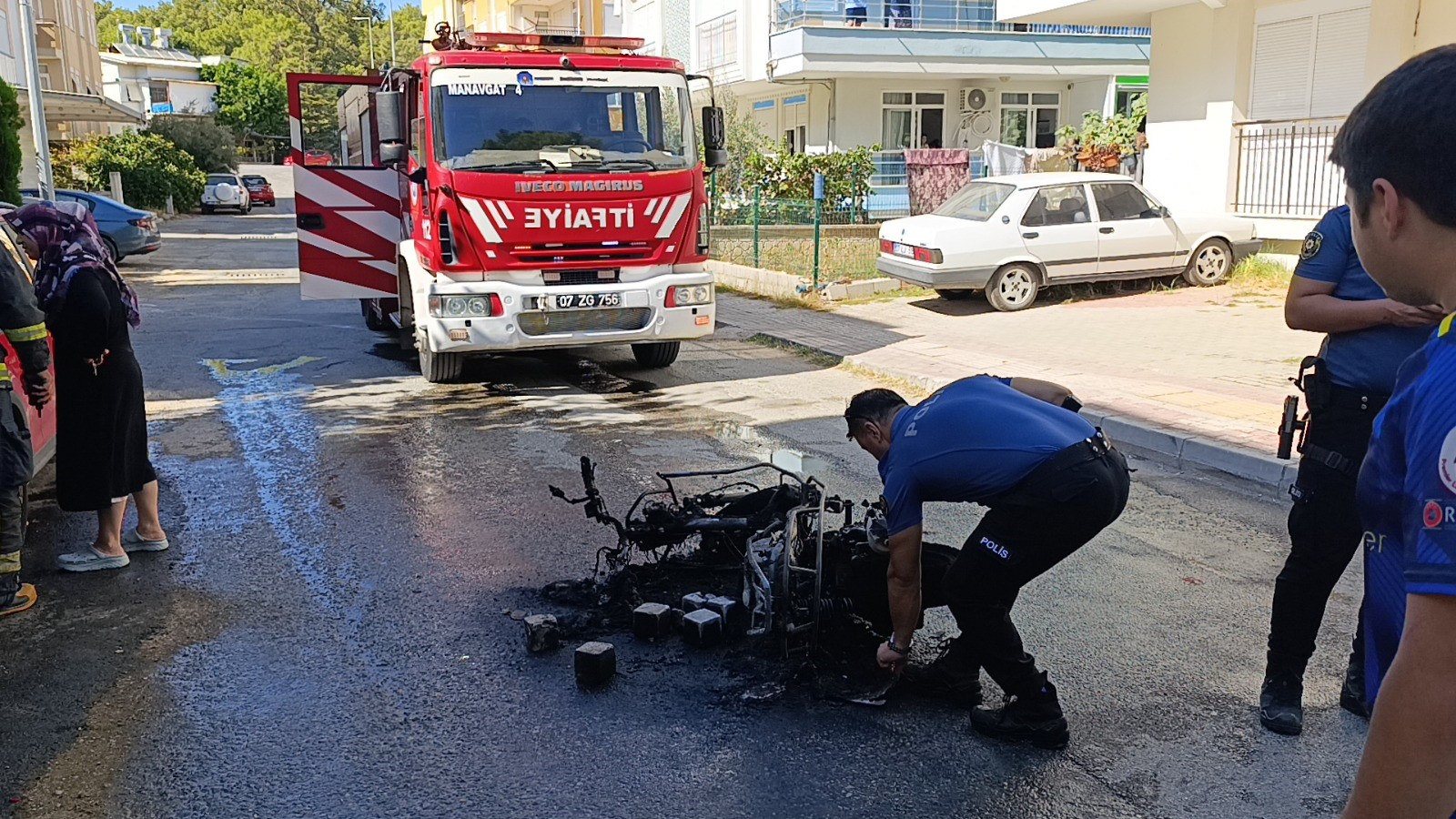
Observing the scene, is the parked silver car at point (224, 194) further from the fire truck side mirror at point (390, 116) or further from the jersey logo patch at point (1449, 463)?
the jersey logo patch at point (1449, 463)

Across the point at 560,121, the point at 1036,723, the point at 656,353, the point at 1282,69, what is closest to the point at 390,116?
the point at 560,121

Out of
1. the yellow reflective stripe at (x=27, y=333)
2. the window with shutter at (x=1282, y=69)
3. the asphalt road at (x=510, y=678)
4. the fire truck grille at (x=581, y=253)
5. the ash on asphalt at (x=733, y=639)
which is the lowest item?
the asphalt road at (x=510, y=678)

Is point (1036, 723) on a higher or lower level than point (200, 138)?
lower

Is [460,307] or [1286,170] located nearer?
[460,307]

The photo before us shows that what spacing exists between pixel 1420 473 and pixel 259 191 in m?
53.8

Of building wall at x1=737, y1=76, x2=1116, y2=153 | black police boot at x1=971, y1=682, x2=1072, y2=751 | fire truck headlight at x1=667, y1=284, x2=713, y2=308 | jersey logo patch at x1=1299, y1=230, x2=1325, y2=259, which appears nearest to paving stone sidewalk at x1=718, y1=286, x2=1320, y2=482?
fire truck headlight at x1=667, y1=284, x2=713, y2=308

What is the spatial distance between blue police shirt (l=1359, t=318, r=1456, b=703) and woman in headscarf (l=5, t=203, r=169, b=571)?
5.11 meters

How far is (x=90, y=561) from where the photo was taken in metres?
5.33

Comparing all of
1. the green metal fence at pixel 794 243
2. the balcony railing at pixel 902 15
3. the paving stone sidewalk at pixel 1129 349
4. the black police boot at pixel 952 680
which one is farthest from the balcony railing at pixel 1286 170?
the balcony railing at pixel 902 15

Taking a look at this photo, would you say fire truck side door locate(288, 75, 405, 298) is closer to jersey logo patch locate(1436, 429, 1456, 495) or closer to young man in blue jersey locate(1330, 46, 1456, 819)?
young man in blue jersey locate(1330, 46, 1456, 819)

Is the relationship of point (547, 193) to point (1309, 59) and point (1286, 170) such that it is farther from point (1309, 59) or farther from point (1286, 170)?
point (1309, 59)

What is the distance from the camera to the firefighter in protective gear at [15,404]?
4.64 meters

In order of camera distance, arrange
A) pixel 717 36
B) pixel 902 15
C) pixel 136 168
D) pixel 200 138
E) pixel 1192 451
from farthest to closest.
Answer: pixel 200 138 < pixel 136 168 < pixel 717 36 < pixel 902 15 < pixel 1192 451

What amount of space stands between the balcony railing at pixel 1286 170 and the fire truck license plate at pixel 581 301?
945cm
